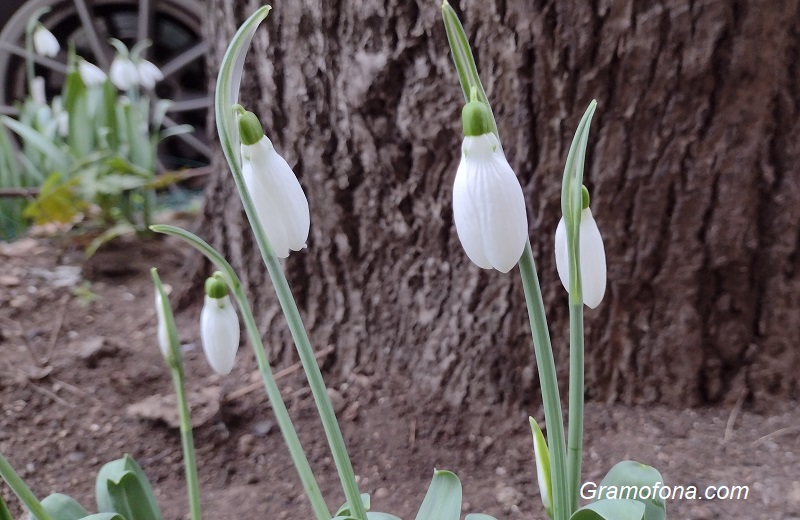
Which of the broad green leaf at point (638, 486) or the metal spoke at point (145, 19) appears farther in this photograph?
the metal spoke at point (145, 19)

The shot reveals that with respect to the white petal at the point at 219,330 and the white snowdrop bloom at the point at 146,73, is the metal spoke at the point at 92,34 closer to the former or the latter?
the white snowdrop bloom at the point at 146,73

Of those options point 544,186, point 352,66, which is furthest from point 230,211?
point 544,186

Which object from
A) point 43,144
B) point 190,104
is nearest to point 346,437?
point 43,144

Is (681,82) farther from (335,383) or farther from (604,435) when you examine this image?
(335,383)

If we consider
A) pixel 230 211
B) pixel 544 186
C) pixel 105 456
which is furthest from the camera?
pixel 230 211

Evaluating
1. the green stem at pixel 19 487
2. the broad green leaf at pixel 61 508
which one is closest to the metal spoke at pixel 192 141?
the broad green leaf at pixel 61 508

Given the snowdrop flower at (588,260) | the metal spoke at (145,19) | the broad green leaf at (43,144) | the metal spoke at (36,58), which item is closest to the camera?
the snowdrop flower at (588,260)

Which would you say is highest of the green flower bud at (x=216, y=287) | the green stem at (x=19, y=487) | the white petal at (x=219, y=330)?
the green flower bud at (x=216, y=287)

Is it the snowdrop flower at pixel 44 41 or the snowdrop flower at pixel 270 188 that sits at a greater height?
the snowdrop flower at pixel 44 41
